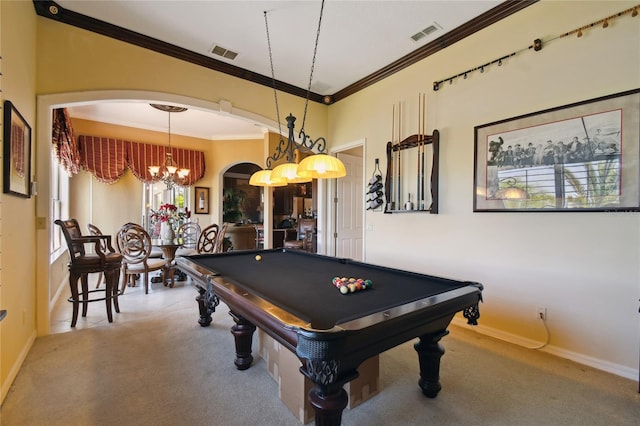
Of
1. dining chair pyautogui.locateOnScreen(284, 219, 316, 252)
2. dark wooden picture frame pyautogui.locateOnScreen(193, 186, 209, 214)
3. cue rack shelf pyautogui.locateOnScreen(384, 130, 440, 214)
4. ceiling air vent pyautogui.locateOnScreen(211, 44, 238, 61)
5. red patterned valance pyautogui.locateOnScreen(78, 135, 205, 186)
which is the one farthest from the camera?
dark wooden picture frame pyautogui.locateOnScreen(193, 186, 209, 214)

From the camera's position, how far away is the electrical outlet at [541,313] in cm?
259

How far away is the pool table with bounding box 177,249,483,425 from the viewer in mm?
1161

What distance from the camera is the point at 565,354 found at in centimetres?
247

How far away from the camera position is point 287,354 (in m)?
1.87

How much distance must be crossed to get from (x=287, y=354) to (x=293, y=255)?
1.47 m

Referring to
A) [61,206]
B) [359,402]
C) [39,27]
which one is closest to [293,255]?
[359,402]

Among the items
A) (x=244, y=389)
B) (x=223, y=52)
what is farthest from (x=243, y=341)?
(x=223, y=52)

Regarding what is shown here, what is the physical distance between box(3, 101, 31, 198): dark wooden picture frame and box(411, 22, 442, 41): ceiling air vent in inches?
149

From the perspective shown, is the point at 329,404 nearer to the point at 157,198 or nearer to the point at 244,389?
the point at 244,389

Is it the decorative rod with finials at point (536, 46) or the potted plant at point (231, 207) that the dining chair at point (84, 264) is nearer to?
the decorative rod with finials at point (536, 46)

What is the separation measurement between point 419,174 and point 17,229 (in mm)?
3967

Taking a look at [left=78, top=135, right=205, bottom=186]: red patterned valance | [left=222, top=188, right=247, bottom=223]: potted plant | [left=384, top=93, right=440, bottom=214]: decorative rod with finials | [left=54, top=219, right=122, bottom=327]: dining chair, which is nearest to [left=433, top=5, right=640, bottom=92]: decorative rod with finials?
[left=384, top=93, right=440, bottom=214]: decorative rod with finials

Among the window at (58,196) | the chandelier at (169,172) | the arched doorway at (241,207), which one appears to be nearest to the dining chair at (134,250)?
the window at (58,196)

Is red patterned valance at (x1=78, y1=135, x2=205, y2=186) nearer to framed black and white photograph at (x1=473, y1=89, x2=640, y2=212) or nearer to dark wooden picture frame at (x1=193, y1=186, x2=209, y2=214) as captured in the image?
dark wooden picture frame at (x1=193, y1=186, x2=209, y2=214)
